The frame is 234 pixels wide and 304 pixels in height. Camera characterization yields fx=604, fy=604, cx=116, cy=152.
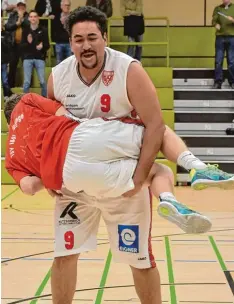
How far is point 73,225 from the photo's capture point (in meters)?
3.54

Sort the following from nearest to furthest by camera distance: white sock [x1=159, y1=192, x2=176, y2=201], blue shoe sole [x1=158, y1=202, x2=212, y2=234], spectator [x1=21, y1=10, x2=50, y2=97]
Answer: blue shoe sole [x1=158, y1=202, x2=212, y2=234]
white sock [x1=159, y1=192, x2=176, y2=201]
spectator [x1=21, y1=10, x2=50, y2=97]

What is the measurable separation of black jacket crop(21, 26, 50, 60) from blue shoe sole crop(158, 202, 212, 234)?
29.4ft

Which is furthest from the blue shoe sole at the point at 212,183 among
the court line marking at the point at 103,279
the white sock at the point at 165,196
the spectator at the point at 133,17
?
the spectator at the point at 133,17

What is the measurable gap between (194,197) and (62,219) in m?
5.99

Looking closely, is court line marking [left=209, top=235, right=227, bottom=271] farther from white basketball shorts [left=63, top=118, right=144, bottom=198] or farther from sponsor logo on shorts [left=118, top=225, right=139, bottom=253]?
white basketball shorts [left=63, top=118, right=144, bottom=198]

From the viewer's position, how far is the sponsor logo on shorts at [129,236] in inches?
136

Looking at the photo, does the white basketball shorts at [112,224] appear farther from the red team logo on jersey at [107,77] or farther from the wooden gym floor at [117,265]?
the wooden gym floor at [117,265]

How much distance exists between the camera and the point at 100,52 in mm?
3242

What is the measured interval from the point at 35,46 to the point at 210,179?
8.94m

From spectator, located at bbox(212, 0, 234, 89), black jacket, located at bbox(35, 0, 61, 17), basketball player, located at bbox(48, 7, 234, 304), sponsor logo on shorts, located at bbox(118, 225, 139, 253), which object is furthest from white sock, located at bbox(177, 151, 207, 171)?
black jacket, located at bbox(35, 0, 61, 17)

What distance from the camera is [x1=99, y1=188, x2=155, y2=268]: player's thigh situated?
3.43m

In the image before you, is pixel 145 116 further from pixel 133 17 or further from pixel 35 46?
pixel 133 17

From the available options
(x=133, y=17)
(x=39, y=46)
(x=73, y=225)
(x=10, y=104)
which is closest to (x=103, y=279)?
(x=73, y=225)

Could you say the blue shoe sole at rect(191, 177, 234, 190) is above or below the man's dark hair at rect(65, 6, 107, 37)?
below
